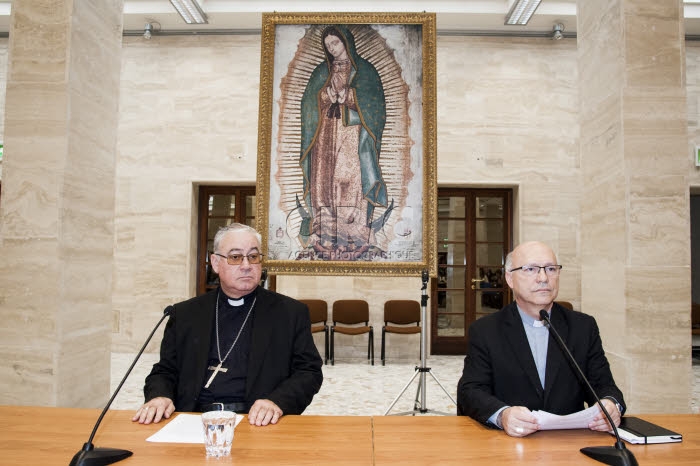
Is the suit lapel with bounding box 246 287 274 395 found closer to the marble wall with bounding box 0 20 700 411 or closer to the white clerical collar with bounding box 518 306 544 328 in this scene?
the white clerical collar with bounding box 518 306 544 328

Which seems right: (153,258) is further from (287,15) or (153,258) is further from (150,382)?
(150,382)

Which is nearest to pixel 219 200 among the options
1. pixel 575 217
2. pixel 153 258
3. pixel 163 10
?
pixel 153 258

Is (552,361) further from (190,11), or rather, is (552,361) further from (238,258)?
(190,11)

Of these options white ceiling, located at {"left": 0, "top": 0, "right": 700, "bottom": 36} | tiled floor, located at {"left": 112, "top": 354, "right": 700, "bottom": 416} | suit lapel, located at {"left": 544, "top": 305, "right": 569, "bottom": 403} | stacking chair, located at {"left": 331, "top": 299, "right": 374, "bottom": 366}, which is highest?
white ceiling, located at {"left": 0, "top": 0, "right": 700, "bottom": 36}

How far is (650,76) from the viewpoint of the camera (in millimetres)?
3342

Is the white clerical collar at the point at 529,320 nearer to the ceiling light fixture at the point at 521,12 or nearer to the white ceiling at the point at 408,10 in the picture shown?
Answer: the ceiling light fixture at the point at 521,12

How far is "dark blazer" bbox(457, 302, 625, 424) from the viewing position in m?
2.29

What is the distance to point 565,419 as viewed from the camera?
185 centimetres

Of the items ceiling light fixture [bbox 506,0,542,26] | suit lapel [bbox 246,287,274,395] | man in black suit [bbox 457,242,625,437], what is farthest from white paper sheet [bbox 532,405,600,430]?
ceiling light fixture [bbox 506,0,542,26]

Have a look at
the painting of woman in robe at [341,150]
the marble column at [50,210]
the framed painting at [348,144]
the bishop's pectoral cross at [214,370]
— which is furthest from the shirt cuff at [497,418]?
the marble column at [50,210]

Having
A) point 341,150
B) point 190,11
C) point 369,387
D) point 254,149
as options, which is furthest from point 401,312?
point 190,11

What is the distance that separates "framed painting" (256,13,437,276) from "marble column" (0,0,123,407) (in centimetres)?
137

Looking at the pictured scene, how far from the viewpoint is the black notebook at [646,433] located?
181 centimetres

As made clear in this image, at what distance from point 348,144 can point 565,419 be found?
312 cm
